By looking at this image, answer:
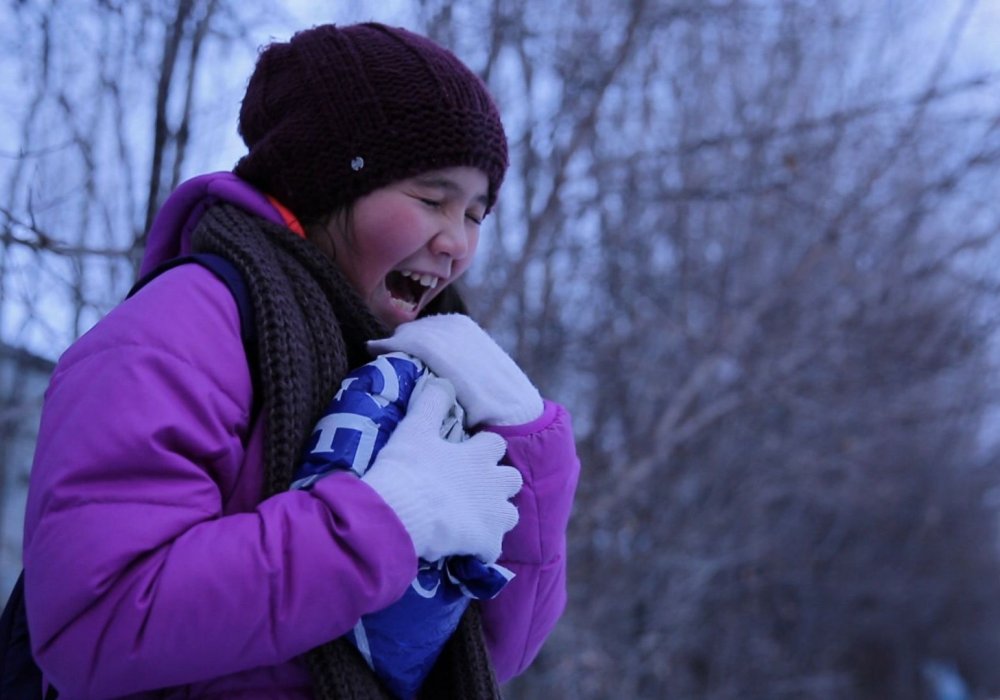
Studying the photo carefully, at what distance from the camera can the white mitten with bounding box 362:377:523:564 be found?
1201 millimetres

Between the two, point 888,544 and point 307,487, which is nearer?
point 307,487

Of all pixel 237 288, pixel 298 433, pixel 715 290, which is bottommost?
pixel 715 290

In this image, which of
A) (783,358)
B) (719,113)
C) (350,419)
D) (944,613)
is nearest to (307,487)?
(350,419)

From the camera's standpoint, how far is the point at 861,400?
7.88 m

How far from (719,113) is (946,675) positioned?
1057 cm

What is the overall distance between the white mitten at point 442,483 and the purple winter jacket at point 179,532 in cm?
3

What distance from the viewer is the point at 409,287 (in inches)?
64.5

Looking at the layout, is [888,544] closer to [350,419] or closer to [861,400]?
[861,400]

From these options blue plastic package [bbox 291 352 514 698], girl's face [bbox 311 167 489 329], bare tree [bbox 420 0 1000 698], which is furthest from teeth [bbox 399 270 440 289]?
bare tree [bbox 420 0 1000 698]

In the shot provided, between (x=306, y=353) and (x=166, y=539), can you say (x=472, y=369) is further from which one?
(x=166, y=539)

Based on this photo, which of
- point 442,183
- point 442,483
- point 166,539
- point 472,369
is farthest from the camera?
point 442,183

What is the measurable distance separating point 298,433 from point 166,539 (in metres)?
0.22

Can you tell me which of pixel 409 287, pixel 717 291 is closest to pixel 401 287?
pixel 409 287

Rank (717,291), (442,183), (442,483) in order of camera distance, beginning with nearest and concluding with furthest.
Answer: (442,483) → (442,183) → (717,291)
